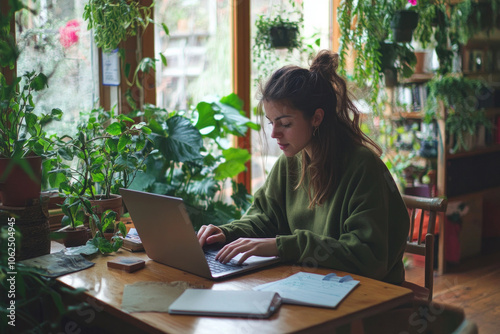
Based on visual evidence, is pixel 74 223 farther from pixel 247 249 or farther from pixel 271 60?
pixel 271 60

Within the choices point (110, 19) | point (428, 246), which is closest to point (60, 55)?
point (110, 19)

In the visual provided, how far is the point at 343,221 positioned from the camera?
185 cm

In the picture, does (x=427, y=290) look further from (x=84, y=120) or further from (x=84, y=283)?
(x=84, y=120)

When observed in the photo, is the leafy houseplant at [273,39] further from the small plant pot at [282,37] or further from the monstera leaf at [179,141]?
the monstera leaf at [179,141]

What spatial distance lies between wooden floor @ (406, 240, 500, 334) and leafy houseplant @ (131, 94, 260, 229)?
139 cm

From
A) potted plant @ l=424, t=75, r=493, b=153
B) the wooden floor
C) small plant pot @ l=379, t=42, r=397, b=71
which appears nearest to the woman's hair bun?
small plant pot @ l=379, t=42, r=397, b=71

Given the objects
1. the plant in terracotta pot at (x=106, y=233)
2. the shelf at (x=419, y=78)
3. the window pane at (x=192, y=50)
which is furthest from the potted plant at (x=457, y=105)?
the plant in terracotta pot at (x=106, y=233)

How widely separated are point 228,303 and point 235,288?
0.16 meters

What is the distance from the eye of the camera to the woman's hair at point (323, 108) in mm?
1915

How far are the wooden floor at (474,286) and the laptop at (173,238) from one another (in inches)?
71.6

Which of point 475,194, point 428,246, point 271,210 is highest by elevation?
point 271,210

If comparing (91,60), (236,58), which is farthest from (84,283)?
(236,58)

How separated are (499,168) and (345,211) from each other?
10.1 ft

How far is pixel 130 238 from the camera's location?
193cm
